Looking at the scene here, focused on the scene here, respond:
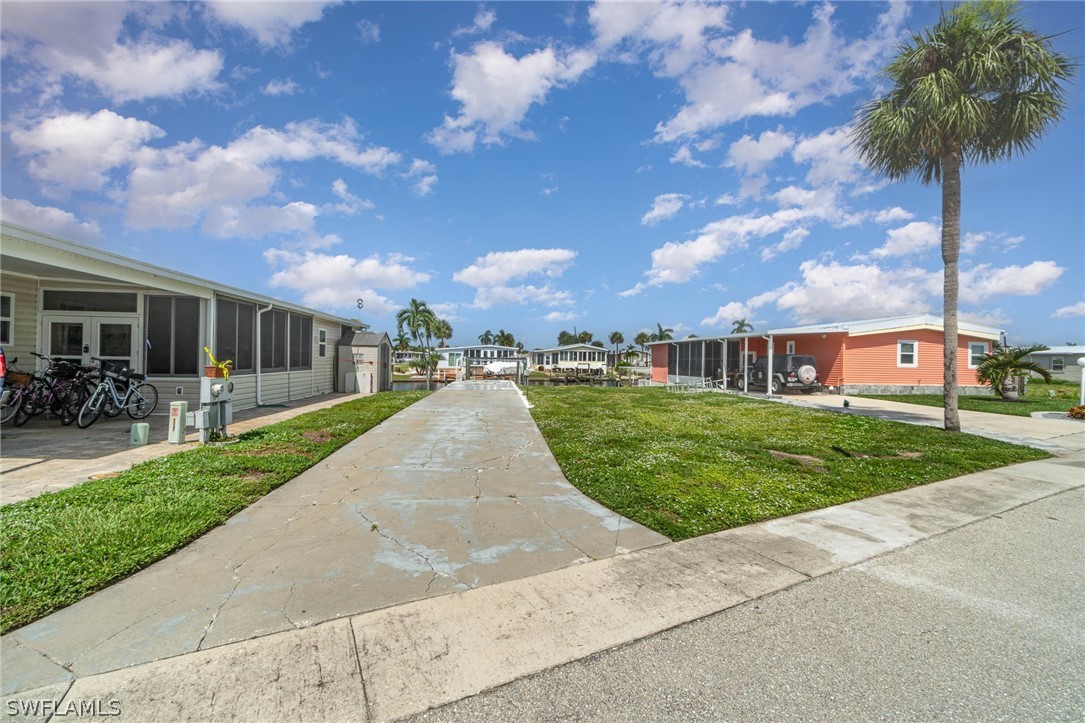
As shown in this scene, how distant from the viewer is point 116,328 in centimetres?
1020

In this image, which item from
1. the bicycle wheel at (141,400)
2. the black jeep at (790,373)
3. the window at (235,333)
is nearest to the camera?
the bicycle wheel at (141,400)

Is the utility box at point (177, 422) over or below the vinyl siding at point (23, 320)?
below

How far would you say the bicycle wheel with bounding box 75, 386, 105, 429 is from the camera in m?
8.56

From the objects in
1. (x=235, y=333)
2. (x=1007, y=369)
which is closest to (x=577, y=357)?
(x=1007, y=369)

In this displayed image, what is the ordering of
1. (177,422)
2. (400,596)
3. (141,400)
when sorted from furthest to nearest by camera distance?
(141,400) → (177,422) → (400,596)

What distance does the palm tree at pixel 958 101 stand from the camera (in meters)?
9.84

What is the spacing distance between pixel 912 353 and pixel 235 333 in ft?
83.4

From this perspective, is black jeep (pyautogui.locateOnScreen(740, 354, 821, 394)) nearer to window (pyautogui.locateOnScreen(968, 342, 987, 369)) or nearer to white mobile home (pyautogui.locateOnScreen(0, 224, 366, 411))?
window (pyautogui.locateOnScreen(968, 342, 987, 369))

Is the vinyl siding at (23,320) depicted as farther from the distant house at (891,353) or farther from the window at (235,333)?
the distant house at (891,353)

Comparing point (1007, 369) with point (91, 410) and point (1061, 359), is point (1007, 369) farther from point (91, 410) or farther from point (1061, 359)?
point (1061, 359)

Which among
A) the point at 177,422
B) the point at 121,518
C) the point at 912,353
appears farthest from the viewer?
the point at 912,353

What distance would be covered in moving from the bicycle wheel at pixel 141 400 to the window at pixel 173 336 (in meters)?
0.46

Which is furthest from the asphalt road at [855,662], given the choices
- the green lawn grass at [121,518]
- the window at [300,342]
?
the window at [300,342]

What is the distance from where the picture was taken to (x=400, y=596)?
3.00 m
